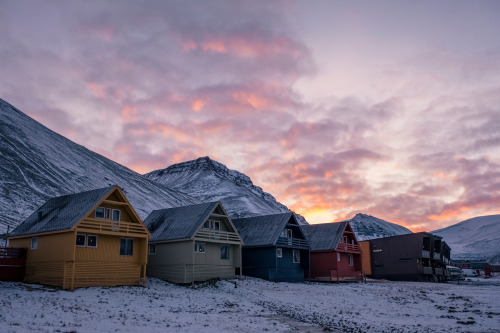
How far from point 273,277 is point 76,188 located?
9267cm

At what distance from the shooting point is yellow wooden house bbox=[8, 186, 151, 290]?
39156 millimetres

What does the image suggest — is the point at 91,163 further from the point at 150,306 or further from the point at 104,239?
the point at 150,306

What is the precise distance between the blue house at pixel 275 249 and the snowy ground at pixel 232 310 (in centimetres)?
922

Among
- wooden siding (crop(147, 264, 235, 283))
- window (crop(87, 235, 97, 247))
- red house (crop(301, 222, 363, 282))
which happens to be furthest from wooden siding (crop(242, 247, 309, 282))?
→ window (crop(87, 235, 97, 247))

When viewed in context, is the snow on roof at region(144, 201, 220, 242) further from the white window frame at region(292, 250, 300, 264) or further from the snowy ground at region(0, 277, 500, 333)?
the white window frame at region(292, 250, 300, 264)

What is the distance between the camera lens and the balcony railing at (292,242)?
58.9 metres

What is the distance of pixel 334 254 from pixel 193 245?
78.6ft

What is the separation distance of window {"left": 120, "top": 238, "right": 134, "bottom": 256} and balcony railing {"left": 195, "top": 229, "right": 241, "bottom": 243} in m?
6.65

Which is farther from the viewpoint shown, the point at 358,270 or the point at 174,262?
the point at 358,270

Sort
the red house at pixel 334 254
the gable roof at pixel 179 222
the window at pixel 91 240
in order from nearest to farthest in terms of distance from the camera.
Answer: the window at pixel 91 240
the gable roof at pixel 179 222
the red house at pixel 334 254

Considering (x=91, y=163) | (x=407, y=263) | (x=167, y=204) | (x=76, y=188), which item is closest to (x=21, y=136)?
(x=91, y=163)

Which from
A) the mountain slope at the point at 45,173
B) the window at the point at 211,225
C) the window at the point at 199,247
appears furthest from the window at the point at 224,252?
the mountain slope at the point at 45,173

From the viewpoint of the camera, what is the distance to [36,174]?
13000 cm

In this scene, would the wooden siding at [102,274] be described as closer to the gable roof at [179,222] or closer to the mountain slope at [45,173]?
the gable roof at [179,222]
